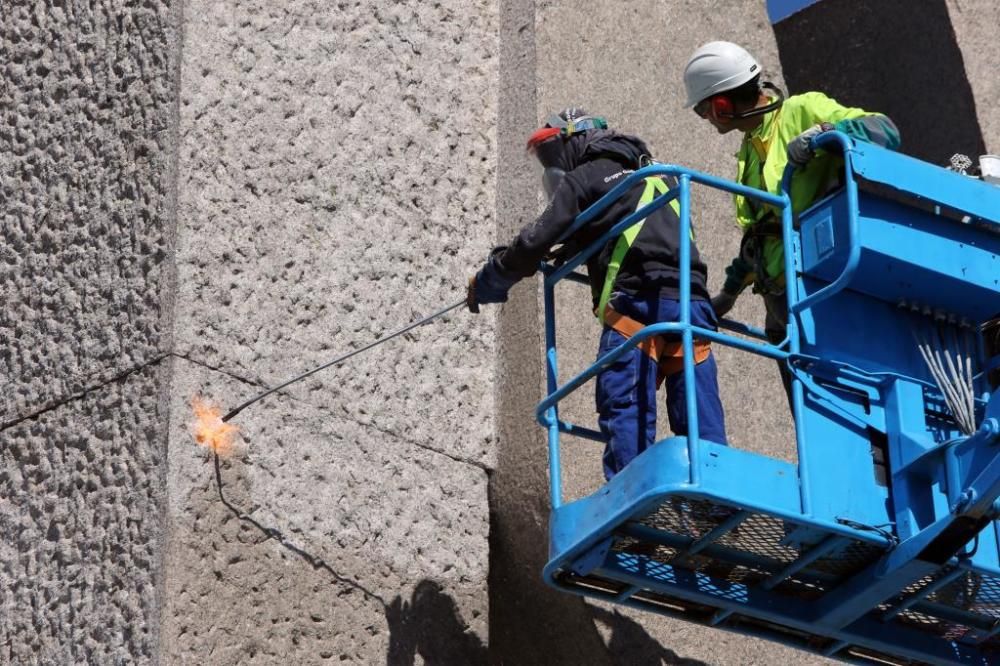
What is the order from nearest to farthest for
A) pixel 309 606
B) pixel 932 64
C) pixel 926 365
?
pixel 926 365 < pixel 309 606 < pixel 932 64

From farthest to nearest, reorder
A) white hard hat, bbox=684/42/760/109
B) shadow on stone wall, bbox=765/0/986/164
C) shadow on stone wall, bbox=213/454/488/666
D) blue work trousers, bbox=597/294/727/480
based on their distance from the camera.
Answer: shadow on stone wall, bbox=765/0/986/164 → shadow on stone wall, bbox=213/454/488/666 → white hard hat, bbox=684/42/760/109 → blue work trousers, bbox=597/294/727/480

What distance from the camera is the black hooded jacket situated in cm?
659

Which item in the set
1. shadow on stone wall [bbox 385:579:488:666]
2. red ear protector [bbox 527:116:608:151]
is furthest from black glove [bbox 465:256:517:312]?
shadow on stone wall [bbox 385:579:488:666]

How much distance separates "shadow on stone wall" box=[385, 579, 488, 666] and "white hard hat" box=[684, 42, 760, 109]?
2285mm

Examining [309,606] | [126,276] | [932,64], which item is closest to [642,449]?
[309,606]

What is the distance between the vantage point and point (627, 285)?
6.64 metres

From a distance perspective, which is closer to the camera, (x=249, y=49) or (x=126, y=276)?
(x=126, y=276)

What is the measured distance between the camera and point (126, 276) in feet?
23.6

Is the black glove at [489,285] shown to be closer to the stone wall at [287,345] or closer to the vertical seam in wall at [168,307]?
the stone wall at [287,345]

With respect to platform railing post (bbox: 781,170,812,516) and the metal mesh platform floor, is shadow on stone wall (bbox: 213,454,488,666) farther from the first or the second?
platform railing post (bbox: 781,170,812,516)

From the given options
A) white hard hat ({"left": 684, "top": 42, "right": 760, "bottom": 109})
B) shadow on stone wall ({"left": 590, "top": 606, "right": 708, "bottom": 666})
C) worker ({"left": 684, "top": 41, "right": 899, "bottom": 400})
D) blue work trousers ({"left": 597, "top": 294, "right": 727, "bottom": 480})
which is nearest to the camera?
blue work trousers ({"left": 597, "top": 294, "right": 727, "bottom": 480})

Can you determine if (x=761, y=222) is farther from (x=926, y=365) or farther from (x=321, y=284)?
(x=321, y=284)

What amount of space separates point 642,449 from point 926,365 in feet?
3.41

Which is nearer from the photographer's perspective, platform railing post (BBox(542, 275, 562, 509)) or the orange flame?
platform railing post (BBox(542, 275, 562, 509))
